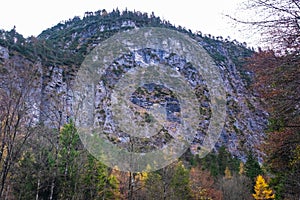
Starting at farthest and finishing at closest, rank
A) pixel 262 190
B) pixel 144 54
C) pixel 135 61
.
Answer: pixel 144 54 → pixel 135 61 → pixel 262 190

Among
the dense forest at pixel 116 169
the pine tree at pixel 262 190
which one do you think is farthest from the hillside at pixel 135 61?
the pine tree at pixel 262 190

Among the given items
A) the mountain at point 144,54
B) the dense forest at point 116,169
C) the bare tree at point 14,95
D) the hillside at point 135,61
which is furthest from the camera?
the mountain at point 144,54

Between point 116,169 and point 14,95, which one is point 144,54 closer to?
point 116,169

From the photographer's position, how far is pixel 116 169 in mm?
22375

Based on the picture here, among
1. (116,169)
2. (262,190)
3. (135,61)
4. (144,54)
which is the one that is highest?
(144,54)

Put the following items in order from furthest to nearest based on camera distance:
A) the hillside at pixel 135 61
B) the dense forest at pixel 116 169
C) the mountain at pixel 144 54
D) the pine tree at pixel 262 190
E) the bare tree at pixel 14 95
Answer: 1. the mountain at pixel 144 54
2. the hillside at pixel 135 61
3. the pine tree at pixel 262 190
4. the bare tree at pixel 14 95
5. the dense forest at pixel 116 169

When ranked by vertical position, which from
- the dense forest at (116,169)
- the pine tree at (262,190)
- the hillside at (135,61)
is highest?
the hillside at (135,61)

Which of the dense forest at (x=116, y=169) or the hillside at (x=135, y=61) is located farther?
the hillside at (x=135, y=61)

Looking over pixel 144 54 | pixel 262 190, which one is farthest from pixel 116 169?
pixel 144 54

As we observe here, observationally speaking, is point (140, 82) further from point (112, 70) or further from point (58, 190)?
point (58, 190)

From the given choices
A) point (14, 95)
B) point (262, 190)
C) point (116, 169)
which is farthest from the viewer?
point (262, 190)

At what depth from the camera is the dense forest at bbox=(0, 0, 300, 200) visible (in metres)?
4.93

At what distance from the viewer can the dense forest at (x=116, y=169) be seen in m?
4.93

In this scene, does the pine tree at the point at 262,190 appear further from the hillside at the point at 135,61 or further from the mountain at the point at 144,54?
the mountain at the point at 144,54
